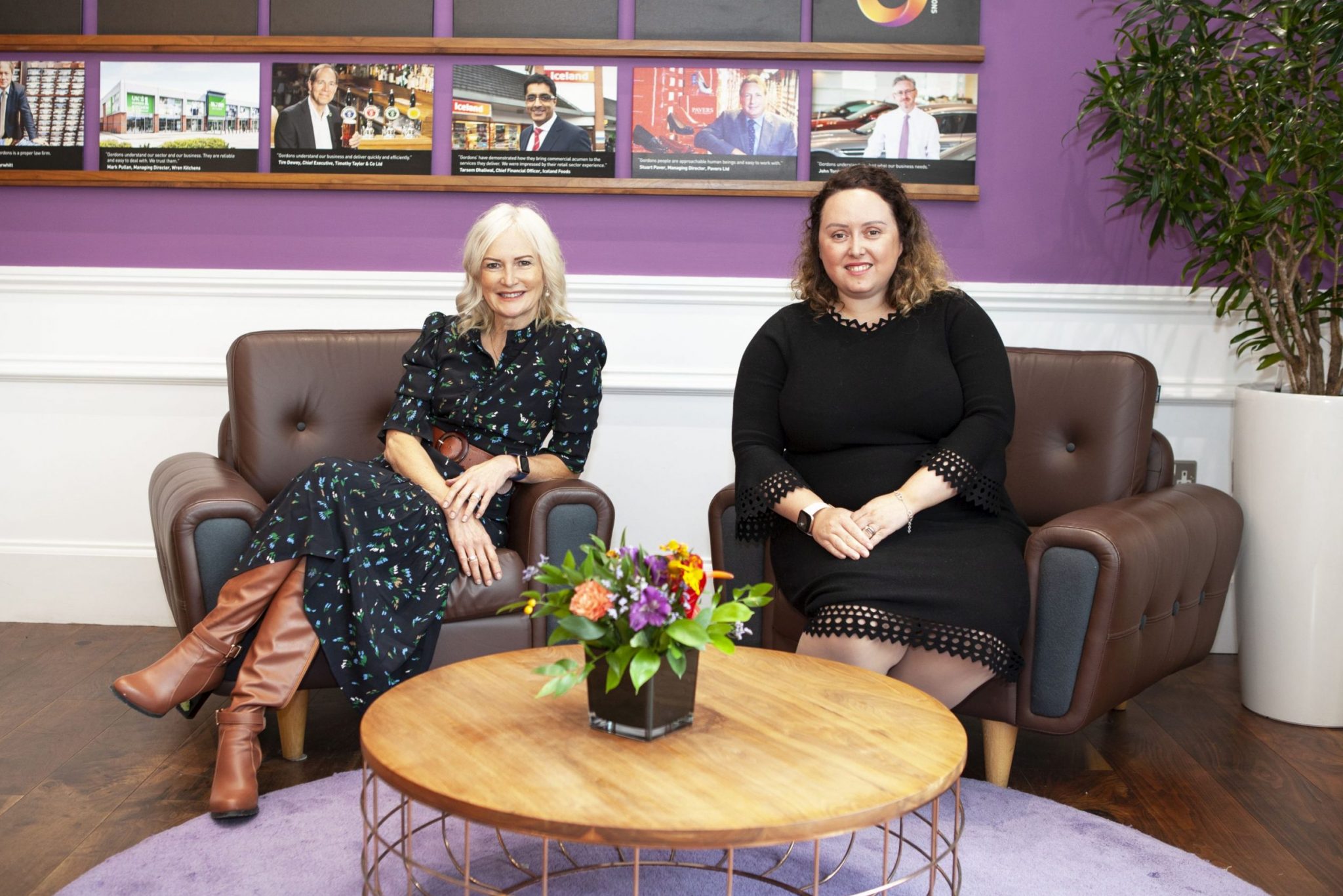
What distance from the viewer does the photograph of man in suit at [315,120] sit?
3441 millimetres

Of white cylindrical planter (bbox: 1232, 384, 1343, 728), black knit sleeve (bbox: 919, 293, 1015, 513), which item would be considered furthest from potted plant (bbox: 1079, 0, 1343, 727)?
black knit sleeve (bbox: 919, 293, 1015, 513)

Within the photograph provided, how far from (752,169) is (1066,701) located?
1.77 meters

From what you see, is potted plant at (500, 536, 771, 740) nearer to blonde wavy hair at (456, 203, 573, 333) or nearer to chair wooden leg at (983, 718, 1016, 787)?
chair wooden leg at (983, 718, 1016, 787)

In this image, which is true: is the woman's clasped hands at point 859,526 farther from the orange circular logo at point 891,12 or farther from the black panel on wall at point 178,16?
the black panel on wall at point 178,16

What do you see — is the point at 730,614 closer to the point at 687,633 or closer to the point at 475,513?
the point at 687,633

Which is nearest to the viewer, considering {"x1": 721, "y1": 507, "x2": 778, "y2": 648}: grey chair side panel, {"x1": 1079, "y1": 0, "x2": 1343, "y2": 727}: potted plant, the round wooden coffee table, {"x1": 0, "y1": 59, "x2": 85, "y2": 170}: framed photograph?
the round wooden coffee table

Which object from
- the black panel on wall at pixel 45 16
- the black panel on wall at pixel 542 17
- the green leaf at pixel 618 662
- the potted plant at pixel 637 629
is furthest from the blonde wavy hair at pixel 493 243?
the black panel on wall at pixel 45 16

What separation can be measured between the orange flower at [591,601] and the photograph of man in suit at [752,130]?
7.11 feet

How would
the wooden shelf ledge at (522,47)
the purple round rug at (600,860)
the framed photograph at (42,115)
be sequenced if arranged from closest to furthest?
1. the purple round rug at (600,860)
2. the wooden shelf ledge at (522,47)
3. the framed photograph at (42,115)

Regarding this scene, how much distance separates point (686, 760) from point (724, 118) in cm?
234

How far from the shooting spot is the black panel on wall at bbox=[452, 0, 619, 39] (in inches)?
134

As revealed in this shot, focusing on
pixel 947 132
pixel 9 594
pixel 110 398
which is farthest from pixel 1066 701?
pixel 9 594

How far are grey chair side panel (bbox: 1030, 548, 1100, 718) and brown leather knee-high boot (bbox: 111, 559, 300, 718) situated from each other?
147cm

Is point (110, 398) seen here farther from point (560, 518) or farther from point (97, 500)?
point (560, 518)
